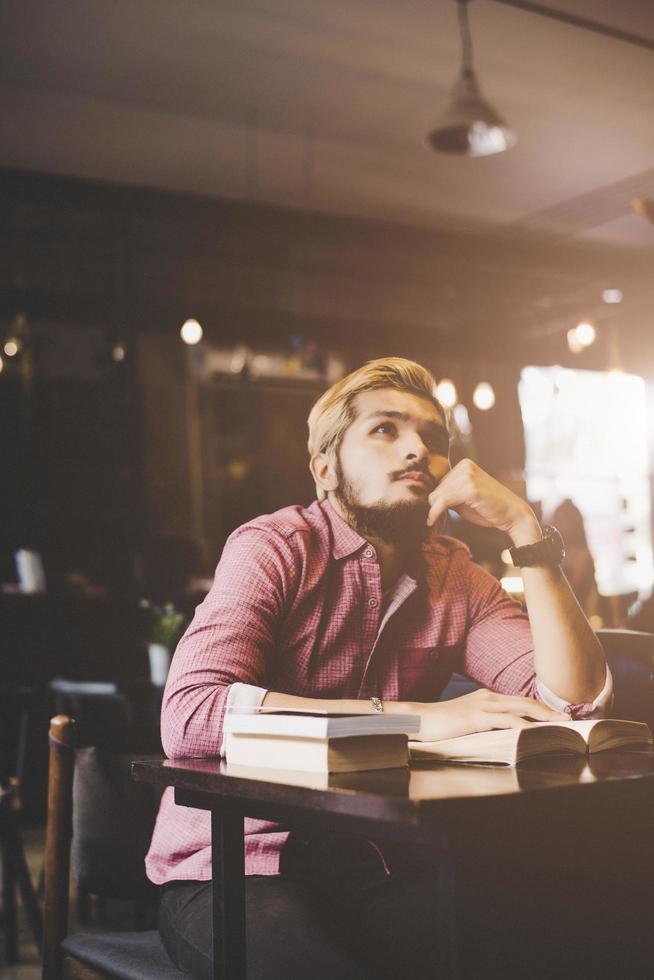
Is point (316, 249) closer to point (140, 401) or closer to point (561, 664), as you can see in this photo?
point (140, 401)

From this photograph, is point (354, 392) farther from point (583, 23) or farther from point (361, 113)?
point (361, 113)

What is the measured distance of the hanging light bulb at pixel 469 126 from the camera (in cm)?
411

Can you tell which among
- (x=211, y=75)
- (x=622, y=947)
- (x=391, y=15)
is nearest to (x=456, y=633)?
(x=622, y=947)

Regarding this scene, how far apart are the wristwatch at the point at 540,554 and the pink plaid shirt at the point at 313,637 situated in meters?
0.09

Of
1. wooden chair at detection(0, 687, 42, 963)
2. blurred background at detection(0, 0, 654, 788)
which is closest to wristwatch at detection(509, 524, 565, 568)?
blurred background at detection(0, 0, 654, 788)

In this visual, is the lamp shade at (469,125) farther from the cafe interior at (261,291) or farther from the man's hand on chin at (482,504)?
the man's hand on chin at (482,504)

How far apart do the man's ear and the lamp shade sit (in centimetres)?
265

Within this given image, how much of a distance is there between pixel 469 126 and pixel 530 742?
3.25 m

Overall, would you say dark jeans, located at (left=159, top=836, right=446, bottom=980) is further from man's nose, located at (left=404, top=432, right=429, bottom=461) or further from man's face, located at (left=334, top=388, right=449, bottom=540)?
man's nose, located at (left=404, top=432, right=429, bottom=461)

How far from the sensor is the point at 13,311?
21.6ft

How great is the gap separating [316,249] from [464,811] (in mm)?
6603

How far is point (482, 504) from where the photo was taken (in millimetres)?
1829

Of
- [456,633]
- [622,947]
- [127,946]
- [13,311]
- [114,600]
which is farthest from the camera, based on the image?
[13,311]

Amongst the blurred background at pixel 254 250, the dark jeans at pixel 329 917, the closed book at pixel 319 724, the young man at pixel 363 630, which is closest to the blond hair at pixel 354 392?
the young man at pixel 363 630
